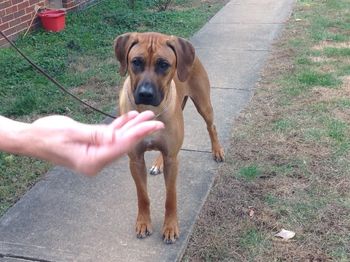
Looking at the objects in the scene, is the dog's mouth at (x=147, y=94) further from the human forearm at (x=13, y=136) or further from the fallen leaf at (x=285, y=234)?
the human forearm at (x=13, y=136)

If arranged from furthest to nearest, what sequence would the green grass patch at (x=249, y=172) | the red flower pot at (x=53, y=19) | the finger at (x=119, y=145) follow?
the red flower pot at (x=53, y=19) → the green grass patch at (x=249, y=172) → the finger at (x=119, y=145)

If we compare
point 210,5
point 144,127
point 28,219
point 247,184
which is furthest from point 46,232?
point 210,5

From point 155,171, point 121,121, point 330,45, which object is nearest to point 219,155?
point 155,171

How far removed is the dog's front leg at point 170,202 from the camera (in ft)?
11.4

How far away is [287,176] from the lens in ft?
13.9

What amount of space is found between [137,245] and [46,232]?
24.7 inches

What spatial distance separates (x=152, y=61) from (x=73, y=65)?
3.76m

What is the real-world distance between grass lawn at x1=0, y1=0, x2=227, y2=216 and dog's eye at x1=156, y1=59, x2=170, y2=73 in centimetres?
152

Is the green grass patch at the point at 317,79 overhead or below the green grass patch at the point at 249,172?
below

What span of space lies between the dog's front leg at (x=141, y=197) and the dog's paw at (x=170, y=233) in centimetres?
13

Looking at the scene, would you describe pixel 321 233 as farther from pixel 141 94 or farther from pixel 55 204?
pixel 55 204

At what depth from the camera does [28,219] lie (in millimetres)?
3713

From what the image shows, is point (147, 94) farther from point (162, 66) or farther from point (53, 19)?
point (53, 19)

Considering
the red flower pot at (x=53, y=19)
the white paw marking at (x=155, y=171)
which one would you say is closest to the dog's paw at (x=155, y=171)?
the white paw marking at (x=155, y=171)
